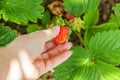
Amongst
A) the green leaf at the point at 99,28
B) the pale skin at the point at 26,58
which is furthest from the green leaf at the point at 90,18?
the pale skin at the point at 26,58

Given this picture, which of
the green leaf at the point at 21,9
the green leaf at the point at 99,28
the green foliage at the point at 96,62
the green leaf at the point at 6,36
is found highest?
the green leaf at the point at 21,9

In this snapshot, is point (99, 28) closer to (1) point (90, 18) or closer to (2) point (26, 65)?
(1) point (90, 18)

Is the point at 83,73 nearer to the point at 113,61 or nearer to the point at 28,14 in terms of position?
the point at 113,61

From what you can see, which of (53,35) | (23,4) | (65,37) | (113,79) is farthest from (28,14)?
(113,79)

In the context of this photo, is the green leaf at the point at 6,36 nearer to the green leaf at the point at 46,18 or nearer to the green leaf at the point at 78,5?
the green leaf at the point at 78,5

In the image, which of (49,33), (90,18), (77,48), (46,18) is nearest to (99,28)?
(90,18)

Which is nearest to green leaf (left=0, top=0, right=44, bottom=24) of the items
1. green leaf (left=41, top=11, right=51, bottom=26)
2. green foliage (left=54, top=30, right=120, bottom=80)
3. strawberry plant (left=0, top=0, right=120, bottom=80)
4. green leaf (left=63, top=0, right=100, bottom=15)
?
strawberry plant (left=0, top=0, right=120, bottom=80)
